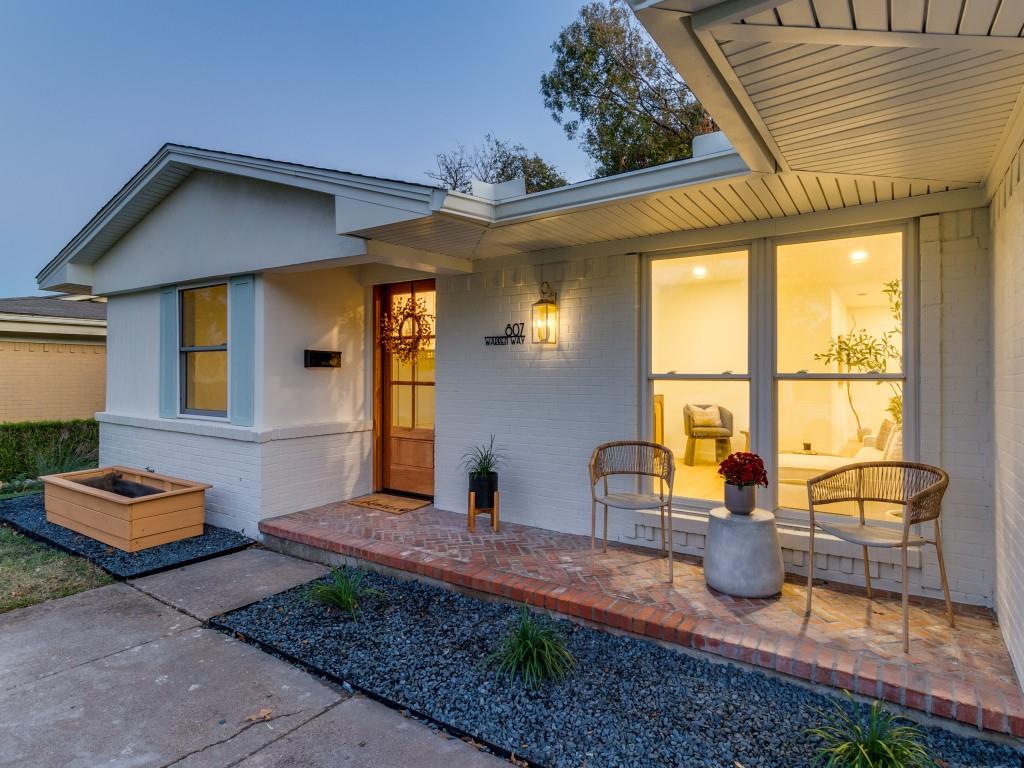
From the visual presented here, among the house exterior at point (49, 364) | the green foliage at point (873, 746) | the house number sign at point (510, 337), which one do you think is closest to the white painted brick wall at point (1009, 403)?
the green foliage at point (873, 746)

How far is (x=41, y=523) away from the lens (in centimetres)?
568

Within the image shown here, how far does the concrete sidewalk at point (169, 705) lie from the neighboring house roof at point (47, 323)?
252 inches

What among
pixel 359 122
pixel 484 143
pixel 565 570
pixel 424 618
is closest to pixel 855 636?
pixel 565 570

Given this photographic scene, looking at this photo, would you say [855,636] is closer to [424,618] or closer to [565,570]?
[565,570]

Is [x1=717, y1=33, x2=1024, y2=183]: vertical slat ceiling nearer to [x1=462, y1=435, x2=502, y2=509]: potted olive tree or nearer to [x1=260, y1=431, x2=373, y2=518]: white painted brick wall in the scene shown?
[x1=462, y1=435, x2=502, y2=509]: potted olive tree

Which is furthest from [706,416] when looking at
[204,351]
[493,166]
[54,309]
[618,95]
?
[493,166]

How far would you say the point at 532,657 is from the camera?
2824mm

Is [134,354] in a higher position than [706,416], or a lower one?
higher

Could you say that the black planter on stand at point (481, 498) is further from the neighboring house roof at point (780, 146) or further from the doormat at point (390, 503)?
the neighboring house roof at point (780, 146)

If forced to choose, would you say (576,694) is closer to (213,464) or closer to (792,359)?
(792,359)

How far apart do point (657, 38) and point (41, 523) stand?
22.7ft

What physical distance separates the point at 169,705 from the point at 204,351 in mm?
4095

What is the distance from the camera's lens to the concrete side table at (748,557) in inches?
134

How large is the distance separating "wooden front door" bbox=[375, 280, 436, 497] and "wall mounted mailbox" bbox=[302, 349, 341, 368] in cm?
56
